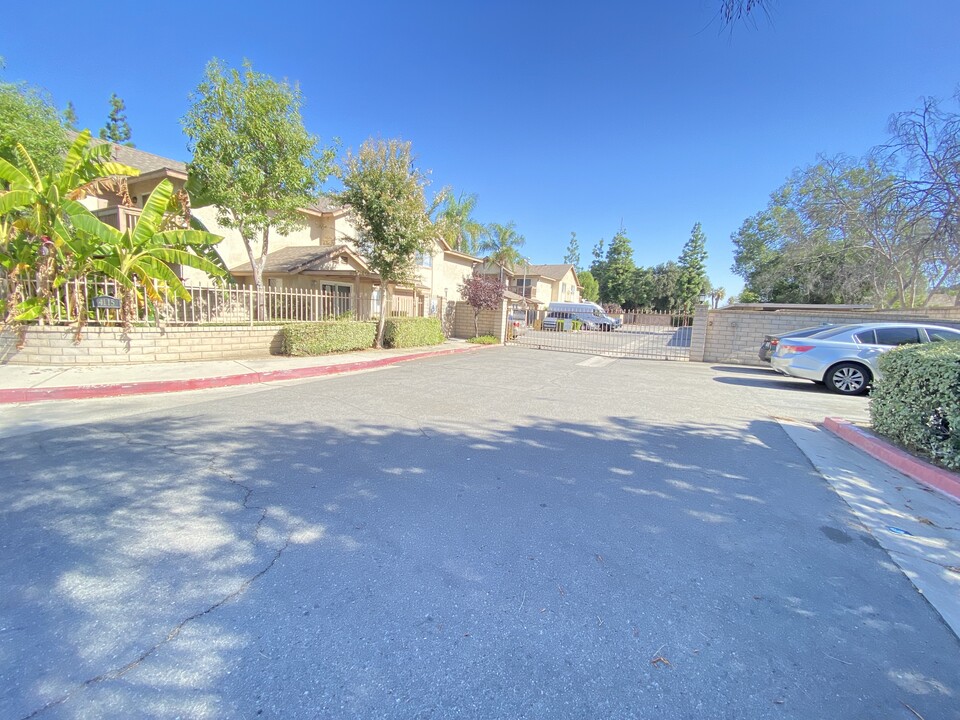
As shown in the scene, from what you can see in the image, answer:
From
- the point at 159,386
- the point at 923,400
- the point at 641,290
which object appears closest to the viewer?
the point at 923,400

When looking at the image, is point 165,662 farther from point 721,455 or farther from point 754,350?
point 754,350

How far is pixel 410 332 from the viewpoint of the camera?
15.7 metres

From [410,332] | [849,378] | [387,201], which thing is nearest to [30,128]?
[387,201]

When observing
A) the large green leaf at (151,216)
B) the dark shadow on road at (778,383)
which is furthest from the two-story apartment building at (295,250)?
the dark shadow on road at (778,383)

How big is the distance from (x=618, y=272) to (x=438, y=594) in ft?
207

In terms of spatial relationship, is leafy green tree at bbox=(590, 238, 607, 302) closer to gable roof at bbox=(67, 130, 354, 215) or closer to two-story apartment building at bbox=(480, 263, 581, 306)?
two-story apartment building at bbox=(480, 263, 581, 306)

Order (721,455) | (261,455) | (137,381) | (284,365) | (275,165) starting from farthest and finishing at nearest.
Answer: (275,165) < (284,365) < (137,381) < (721,455) < (261,455)

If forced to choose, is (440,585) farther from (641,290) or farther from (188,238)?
(641,290)

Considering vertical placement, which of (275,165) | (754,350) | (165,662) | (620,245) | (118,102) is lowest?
(165,662)

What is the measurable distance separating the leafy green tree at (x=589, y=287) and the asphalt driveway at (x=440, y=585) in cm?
5814

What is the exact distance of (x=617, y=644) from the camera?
7.07 ft

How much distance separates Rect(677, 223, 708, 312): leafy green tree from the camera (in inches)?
2132

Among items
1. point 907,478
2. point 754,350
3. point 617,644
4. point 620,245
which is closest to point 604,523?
point 617,644

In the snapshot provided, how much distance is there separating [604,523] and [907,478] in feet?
12.7
